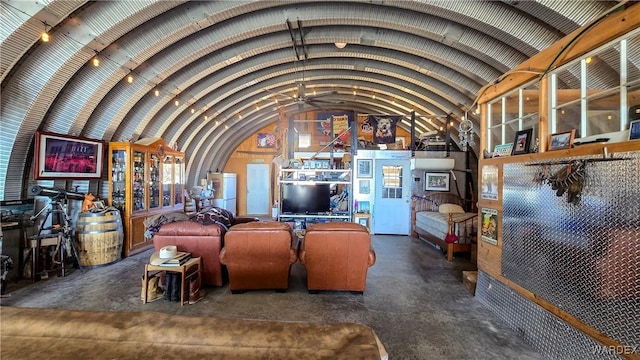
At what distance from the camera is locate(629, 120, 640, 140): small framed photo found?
6.35ft

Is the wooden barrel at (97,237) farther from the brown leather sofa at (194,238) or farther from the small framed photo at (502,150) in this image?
the small framed photo at (502,150)

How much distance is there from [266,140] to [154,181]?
19.5 feet

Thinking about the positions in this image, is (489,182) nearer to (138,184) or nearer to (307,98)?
(307,98)

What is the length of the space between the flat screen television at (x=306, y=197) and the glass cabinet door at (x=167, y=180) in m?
3.06

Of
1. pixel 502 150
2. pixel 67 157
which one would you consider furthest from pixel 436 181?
pixel 67 157

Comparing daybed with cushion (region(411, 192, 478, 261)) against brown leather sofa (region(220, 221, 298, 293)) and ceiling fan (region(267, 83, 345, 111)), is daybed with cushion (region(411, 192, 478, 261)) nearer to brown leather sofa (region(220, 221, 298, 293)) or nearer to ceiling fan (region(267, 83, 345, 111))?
brown leather sofa (region(220, 221, 298, 293))

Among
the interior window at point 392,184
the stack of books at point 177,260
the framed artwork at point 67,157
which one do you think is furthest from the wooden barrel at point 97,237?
the interior window at point 392,184

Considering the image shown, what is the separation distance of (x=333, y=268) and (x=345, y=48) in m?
4.98

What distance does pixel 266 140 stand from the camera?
39.1 ft

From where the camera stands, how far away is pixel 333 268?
141 inches

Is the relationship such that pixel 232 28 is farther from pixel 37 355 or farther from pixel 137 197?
pixel 37 355

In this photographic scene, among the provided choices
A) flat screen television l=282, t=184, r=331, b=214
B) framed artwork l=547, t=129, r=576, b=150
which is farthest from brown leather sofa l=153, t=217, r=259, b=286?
framed artwork l=547, t=129, r=576, b=150

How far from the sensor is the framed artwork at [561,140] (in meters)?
2.43

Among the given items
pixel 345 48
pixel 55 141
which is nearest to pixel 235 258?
pixel 55 141
